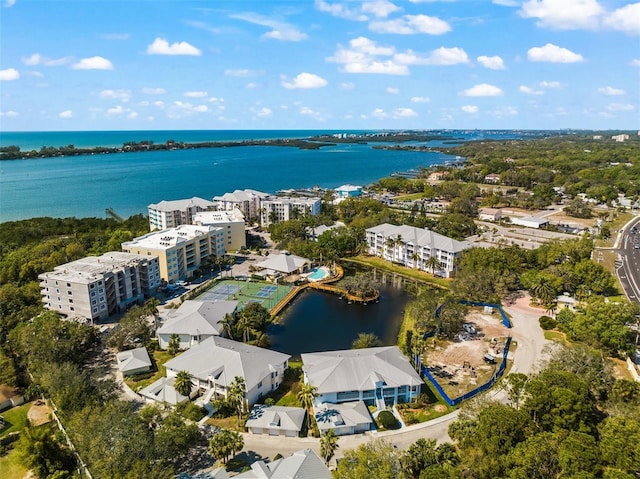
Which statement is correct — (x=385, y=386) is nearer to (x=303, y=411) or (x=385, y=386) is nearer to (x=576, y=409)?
(x=303, y=411)

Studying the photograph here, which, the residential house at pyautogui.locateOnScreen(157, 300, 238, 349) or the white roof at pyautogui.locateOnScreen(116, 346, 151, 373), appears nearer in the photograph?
the white roof at pyautogui.locateOnScreen(116, 346, 151, 373)

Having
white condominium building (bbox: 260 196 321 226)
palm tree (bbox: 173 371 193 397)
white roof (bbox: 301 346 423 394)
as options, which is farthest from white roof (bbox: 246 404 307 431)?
white condominium building (bbox: 260 196 321 226)

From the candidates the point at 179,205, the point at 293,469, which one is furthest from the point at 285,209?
the point at 293,469

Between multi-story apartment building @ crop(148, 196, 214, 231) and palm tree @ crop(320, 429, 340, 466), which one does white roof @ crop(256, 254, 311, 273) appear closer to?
multi-story apartment building @ crop(148, 196, 214, 231)

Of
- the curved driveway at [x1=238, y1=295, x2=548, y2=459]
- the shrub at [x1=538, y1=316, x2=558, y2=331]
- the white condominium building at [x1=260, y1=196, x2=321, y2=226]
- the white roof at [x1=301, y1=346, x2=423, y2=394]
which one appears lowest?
the curved driveway at [x1=238, y1=295, x2=548, y2=459]

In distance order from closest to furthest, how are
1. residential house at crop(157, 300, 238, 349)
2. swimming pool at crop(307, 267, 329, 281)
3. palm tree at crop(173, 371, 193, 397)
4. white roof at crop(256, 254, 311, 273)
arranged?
palm tree at crop(173, 371, 193, 397) < residential house at crop(157, 300, 238, 349) < swimming pool at crop(307, 267, 329, 281) < white roof at crop(256, 254, 311, 273)

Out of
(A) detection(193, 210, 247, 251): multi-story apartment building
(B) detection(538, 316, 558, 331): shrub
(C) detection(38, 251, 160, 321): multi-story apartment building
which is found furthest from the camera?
(A) detection(193, 210, 247, 251): multi-story apartment building

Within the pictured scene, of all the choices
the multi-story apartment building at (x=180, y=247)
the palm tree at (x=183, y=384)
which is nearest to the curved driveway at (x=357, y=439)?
the palm tree at (x=183, y=384)

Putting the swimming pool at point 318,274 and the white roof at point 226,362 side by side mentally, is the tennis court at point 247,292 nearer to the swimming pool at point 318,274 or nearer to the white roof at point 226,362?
the swimming pool at point 318,274
